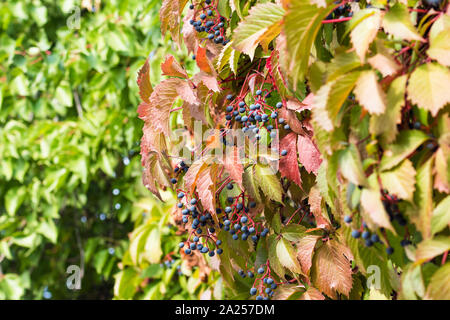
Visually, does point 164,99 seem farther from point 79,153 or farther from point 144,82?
point 79,153

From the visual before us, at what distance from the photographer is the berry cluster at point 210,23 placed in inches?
43.9

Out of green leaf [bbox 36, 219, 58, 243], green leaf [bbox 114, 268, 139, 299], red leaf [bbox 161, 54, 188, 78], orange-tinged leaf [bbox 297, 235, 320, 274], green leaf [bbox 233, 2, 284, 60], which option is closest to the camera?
green leaf [bbox 233, 2, 284, 60]

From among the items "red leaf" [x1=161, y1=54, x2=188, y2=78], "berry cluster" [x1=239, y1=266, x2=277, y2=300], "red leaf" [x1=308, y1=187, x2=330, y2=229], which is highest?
Answer: "red leaf" [x1=161, y1=54, x2=188, y2=78]

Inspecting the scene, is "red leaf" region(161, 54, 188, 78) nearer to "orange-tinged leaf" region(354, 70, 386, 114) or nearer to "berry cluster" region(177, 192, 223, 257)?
"berry cluster" region(177, 192, 223, 257)

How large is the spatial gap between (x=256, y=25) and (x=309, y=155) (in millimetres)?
268

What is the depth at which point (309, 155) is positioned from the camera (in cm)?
97

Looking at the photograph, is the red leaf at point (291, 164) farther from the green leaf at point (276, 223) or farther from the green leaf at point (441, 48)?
the green leaf at point (441, 48)

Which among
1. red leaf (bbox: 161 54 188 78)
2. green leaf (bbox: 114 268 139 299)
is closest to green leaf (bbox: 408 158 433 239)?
red leaf (bbox: 161 54 188 78)

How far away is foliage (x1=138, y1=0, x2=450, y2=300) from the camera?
0.67 meters

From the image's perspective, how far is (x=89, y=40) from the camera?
230 cm

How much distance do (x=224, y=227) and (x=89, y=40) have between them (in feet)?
5.08

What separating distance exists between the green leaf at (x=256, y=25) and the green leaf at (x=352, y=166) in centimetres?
26
